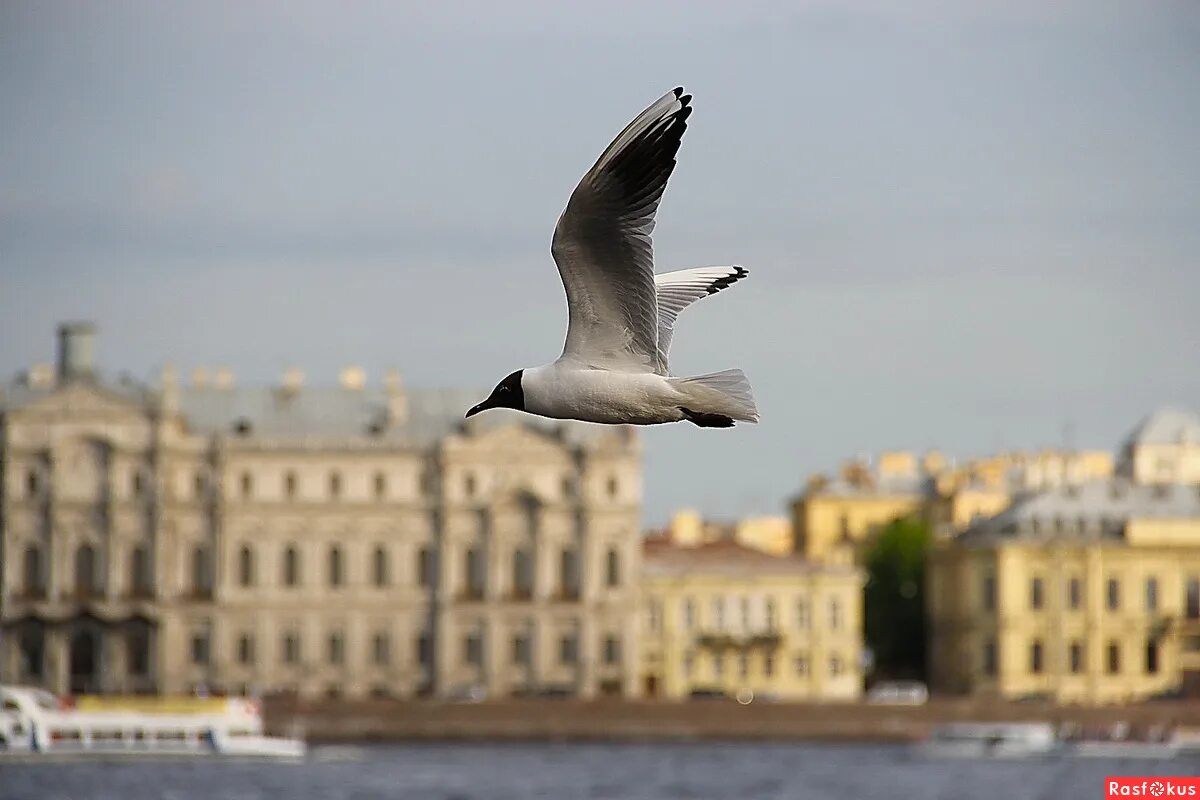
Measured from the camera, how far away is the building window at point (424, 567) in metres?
84.6

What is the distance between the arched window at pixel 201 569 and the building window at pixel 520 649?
827cm

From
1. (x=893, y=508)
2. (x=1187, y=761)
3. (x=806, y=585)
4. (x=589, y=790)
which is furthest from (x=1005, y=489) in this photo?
(x=589, y=790)

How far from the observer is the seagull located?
11367mm

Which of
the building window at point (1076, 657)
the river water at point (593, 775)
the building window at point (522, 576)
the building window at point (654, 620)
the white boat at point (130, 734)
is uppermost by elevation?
the building window at point (522, 576)

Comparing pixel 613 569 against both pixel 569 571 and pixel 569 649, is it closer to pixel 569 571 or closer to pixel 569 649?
pixel 569 571

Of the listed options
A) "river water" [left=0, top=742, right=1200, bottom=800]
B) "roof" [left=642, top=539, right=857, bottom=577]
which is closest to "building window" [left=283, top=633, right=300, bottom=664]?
"roof" [left=642, top=539, right=857, bottom=577]

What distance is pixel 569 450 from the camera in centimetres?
8381

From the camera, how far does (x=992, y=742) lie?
70875mm

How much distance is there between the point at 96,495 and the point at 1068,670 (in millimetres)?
25860

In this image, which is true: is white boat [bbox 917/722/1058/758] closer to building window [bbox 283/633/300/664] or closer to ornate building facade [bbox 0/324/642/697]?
ornate building facade [bbox 0/324/642/697]

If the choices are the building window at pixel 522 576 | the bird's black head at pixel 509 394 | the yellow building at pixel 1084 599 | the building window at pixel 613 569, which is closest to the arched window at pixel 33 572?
the building window at pixel 522 576

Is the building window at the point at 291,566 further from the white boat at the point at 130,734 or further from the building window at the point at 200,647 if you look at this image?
the white boat at the point at 130,734

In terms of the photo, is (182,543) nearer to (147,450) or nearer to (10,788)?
(147,450)

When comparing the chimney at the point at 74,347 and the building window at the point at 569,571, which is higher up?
the chimney at the point at 74,347
